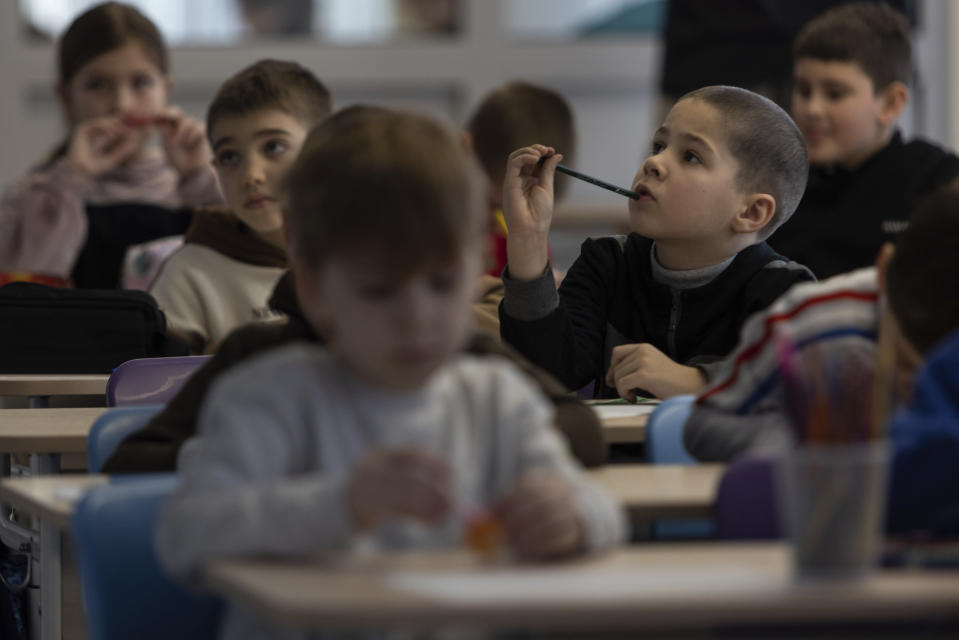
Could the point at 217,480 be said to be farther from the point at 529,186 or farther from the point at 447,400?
the point at 529,186

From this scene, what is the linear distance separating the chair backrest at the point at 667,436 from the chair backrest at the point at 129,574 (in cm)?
62

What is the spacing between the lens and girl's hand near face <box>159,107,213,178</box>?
397 cm

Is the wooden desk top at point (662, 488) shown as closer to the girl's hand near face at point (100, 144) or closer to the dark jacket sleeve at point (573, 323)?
the dark jacket sleeve at point (573, 323)

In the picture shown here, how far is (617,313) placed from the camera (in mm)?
2527

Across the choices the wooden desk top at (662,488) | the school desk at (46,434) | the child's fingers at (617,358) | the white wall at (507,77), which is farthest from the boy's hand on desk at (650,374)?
the white wall at (507,77)

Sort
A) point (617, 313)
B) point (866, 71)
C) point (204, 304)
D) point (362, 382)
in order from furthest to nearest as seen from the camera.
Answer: point (866, 71), point (204, 304), point (617, 313), point (362, 382)

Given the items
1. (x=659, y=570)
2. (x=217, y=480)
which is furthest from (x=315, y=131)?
(x=659, y=570)

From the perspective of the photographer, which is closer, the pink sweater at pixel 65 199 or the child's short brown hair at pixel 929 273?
the child's short brown hair at pixel 929 273

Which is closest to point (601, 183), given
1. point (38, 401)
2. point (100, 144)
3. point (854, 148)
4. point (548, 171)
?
point (548, 171)

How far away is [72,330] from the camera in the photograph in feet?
9.29

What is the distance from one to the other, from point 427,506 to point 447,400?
0.18 meters

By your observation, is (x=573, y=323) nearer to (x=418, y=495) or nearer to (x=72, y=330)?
(x=72, y=330)

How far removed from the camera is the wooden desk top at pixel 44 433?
6.36 feet

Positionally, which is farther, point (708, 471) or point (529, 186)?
point (529, 186)
